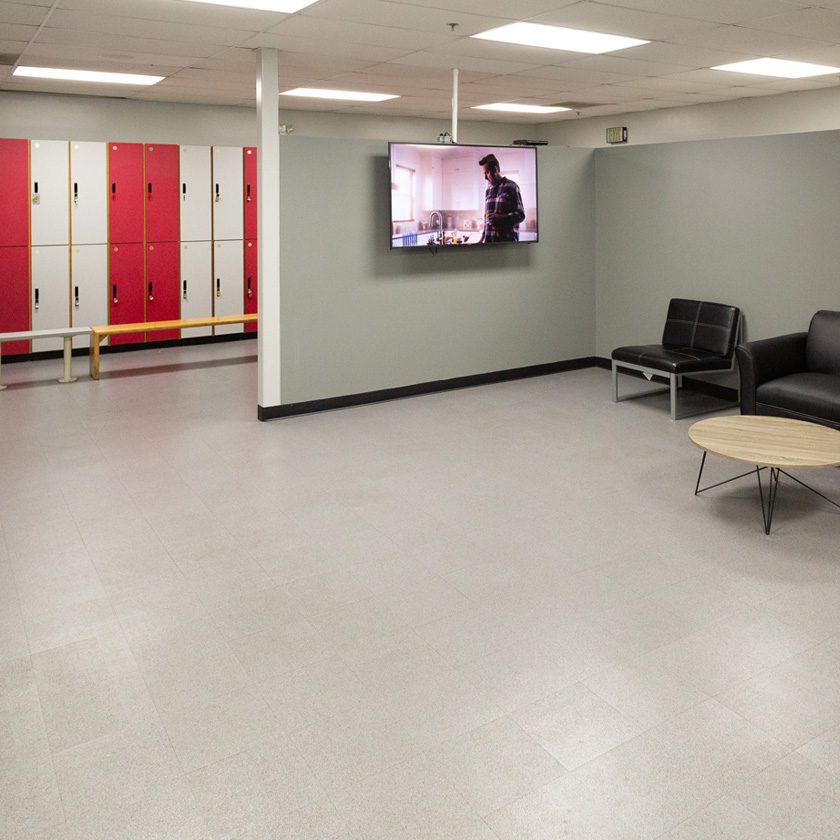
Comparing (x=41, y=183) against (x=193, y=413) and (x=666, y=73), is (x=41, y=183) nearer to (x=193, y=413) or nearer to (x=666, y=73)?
(x=193, y=413)

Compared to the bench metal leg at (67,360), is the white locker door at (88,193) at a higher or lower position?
higher

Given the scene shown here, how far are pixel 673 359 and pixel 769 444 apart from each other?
2.12m

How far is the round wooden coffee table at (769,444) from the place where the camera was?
4008 millimetres

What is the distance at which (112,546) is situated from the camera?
157 inches

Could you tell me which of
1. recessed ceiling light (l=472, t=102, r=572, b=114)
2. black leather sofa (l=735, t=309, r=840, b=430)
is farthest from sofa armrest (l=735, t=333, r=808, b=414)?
recessed ceiling light (l=472, t=102, r=572, b=114)

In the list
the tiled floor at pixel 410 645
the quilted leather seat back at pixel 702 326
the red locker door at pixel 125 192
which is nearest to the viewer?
the tiled floor at pixel 410 645

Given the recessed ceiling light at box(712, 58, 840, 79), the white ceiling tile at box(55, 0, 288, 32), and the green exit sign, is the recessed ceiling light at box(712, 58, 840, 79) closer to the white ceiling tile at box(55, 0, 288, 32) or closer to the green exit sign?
the green exit sign

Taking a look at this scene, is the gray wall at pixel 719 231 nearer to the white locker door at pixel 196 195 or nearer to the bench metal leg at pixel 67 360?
the white locker door at pixel 196 195

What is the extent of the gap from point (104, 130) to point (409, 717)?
781cm

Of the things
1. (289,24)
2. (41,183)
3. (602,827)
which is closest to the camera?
(602,827)

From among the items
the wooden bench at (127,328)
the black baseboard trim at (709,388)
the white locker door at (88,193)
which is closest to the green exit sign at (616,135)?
the black baseboard trim at (709,388)

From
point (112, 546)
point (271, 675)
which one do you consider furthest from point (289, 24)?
point (271, 675)

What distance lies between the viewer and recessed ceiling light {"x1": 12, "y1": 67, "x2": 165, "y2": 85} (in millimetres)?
6996

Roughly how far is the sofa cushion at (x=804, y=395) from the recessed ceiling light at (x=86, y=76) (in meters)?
5.49
